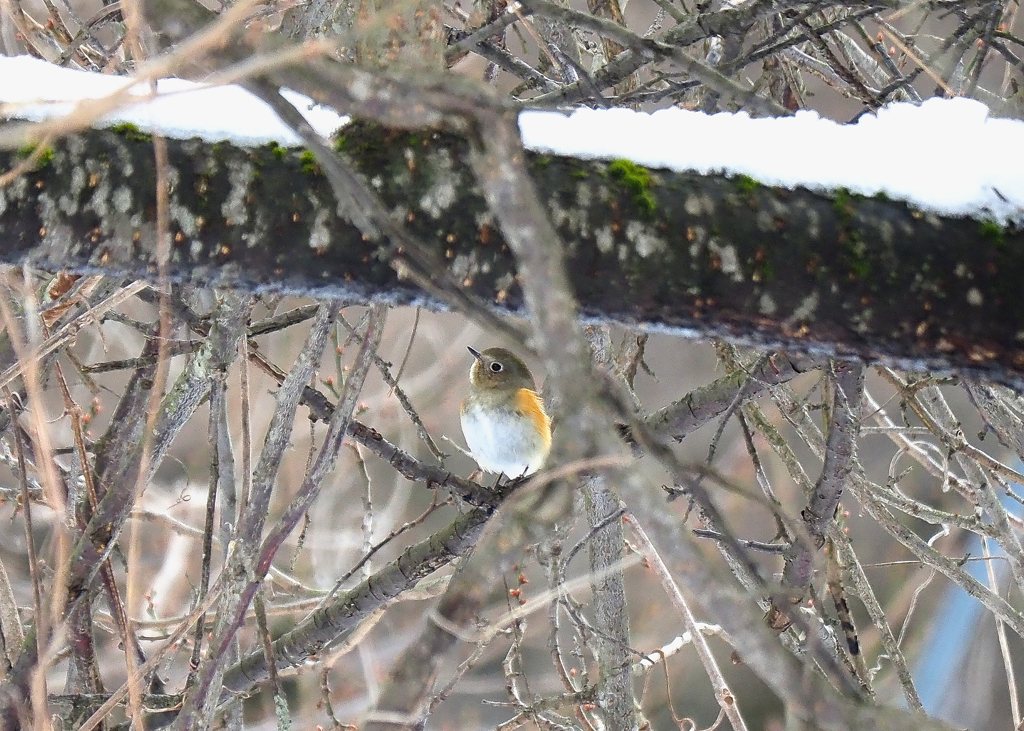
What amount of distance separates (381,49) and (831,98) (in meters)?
7.34

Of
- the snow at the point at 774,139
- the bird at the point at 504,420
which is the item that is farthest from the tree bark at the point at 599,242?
the bird at the point at 504,420

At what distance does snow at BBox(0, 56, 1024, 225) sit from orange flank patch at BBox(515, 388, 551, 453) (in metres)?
2.18

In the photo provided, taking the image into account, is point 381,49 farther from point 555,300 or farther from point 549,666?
point 549,666

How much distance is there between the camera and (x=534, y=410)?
344 cm

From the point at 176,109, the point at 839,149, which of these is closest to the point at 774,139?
the point at 839,149

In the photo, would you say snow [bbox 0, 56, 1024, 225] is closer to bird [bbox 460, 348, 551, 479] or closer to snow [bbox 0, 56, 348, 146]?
snow [bbox 0, 56, 348, 146]

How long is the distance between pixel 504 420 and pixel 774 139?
2.29 m

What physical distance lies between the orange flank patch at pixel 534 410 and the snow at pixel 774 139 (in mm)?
2179

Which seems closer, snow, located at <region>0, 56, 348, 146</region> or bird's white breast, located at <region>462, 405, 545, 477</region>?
snow, located at <region>0, 56, 348, 146</region>

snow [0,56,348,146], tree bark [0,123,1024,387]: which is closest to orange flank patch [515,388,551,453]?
snow [0,56,348,146]

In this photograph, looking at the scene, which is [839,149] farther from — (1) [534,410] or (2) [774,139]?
(1) [534,410]

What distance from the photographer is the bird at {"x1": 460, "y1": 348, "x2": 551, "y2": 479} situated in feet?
11.1

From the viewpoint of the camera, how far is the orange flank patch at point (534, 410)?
3.39 metres

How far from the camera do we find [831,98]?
25.2 feet
